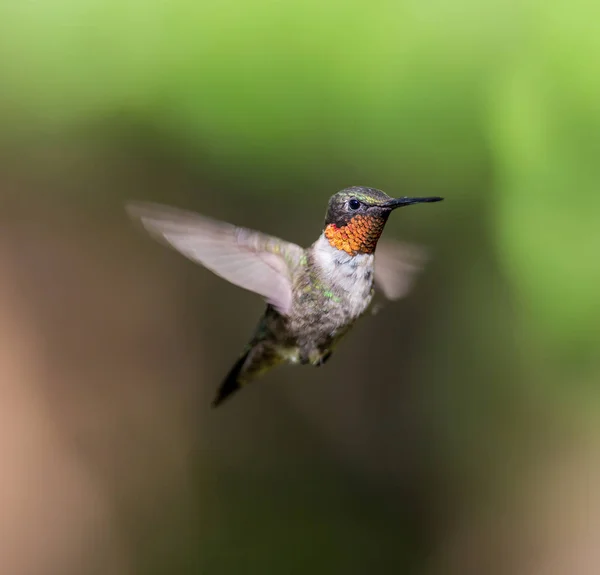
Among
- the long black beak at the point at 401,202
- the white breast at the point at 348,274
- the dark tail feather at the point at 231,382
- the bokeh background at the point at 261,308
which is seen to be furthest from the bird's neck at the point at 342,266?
the bokeh background at the point at 261,308

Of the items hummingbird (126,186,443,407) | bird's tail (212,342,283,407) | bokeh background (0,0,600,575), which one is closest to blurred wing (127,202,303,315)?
hummingbird (126,186,443,407)

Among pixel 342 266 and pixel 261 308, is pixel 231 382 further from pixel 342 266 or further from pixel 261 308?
pixel 261 308

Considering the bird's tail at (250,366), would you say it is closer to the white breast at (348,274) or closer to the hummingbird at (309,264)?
the hummingbird at (309,264)

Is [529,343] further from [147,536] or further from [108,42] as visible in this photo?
[108,42]

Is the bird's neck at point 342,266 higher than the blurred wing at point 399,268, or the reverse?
the bird's neck at point 342,266

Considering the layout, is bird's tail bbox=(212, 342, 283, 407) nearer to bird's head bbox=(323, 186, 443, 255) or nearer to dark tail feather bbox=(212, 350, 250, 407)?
dark tail feather bbox=(212, 350, 250, 407)

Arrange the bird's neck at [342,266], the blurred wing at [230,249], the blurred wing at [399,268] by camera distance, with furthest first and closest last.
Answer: the blurred wing at [399,268], the bird's neck at [342,266], the blurred wing at [230,249]

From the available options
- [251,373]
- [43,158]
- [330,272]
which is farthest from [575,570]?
[43,158]

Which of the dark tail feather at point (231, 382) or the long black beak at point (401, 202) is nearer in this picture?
the long black beak at point (401, 202)
